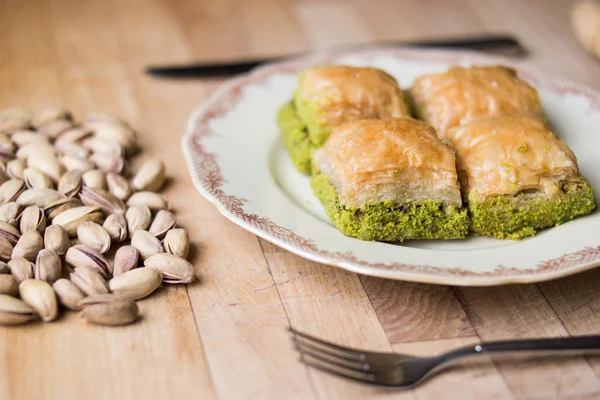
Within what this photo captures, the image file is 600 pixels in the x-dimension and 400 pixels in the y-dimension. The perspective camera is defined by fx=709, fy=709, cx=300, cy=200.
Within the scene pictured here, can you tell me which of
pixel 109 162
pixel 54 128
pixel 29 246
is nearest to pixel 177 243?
pixel 29 246

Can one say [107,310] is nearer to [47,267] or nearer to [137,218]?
[47,267]

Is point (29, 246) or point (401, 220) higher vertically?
point (401, 220)

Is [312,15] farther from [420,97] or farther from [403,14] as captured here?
[420,97]

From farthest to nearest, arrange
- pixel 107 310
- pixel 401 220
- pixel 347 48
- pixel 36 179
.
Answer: pixel 347 48 < pixel 36 179 < pixel 401 220 < pixel 107 310

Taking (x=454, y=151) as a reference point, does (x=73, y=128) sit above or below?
below

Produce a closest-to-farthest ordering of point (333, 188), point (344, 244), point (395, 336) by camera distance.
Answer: point (395, 336), point (344, 244), point (333, 188)

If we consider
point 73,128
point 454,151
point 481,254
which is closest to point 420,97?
point 454,151
